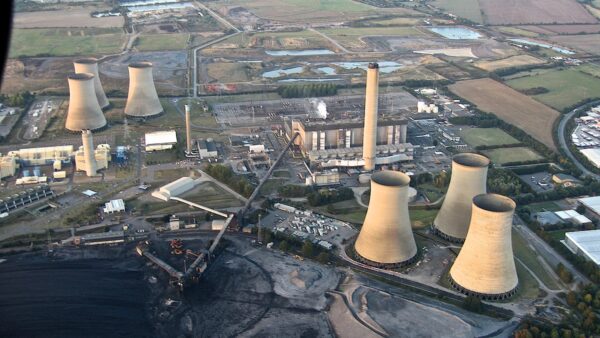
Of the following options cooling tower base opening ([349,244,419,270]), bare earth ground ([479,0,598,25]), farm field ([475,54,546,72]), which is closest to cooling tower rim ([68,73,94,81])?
cooling tower base opening ([349,244,419,270])

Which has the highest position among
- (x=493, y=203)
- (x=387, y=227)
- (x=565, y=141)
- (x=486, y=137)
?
(x=493, y=203)

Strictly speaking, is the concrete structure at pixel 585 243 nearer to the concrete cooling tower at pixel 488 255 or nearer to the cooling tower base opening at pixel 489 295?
the concrete cooling tower at pixel 488 255

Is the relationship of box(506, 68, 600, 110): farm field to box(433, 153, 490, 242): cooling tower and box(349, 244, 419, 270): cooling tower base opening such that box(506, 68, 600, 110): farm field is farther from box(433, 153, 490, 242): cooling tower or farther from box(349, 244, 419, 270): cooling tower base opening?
box(349, 244, 419, 270): cooling tower base opening

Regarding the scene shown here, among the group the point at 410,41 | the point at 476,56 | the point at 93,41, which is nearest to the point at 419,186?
the point at 476,56

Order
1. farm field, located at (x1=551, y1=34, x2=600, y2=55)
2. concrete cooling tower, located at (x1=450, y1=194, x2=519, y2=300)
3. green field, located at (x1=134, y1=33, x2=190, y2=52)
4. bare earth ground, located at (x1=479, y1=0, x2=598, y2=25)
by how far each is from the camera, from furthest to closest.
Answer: bare earth ground, located at (x1=479, y1=0, x2=598, y2=25) < farm field, located at (x1=551, y1=34, x2=600, y2=55) < green field, located at (x1=134, y1=33, x2=190, y2=52) < concrete cooling tower, located at (x1=450, y1=194, x2=519, y2=300)

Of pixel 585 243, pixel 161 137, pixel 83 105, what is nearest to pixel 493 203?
pixel 585 243

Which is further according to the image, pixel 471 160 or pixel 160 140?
pixel 160 140

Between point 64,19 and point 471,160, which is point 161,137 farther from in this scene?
point 64,19
